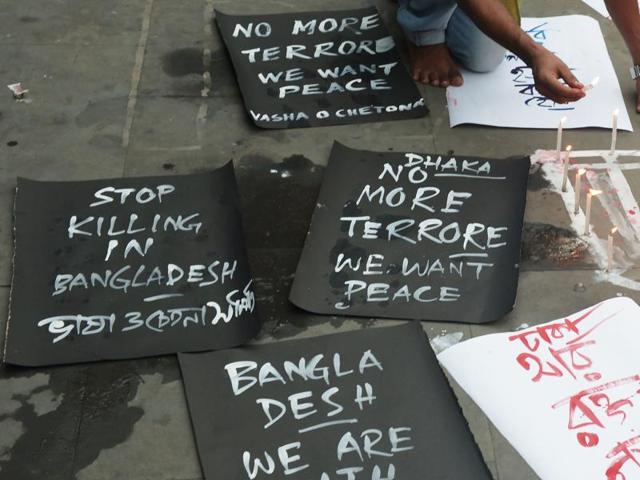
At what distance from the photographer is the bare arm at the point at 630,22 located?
142 inches

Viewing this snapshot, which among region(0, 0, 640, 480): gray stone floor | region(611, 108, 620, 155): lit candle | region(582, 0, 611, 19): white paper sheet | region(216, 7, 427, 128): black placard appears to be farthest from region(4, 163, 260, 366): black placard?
region(582, 0, 611, 19): white paper sheet

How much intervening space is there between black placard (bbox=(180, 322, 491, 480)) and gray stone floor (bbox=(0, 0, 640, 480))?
0.23 feet

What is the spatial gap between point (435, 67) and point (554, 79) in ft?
2.50

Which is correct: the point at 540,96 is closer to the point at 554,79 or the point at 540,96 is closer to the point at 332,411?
the point at 554,79

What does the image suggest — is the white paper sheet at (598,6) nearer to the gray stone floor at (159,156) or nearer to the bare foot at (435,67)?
the gray stone floor at (159,156)

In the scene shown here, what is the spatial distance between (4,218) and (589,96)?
6.51ft

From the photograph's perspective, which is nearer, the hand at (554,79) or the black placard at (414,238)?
the black placard at (414,238)

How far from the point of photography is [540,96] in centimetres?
370

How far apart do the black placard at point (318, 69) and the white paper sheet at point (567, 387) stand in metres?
1.15

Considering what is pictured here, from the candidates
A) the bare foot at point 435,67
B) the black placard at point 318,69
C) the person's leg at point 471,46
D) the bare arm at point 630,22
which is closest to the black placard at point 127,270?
the black placard at point 318,69

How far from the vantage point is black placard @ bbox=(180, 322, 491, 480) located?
2.40 m

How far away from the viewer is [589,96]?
370cm

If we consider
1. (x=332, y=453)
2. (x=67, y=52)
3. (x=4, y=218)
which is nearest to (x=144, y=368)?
(x=332, y=453)

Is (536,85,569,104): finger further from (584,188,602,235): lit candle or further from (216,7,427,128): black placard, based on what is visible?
(216,7,427,128): black placard
